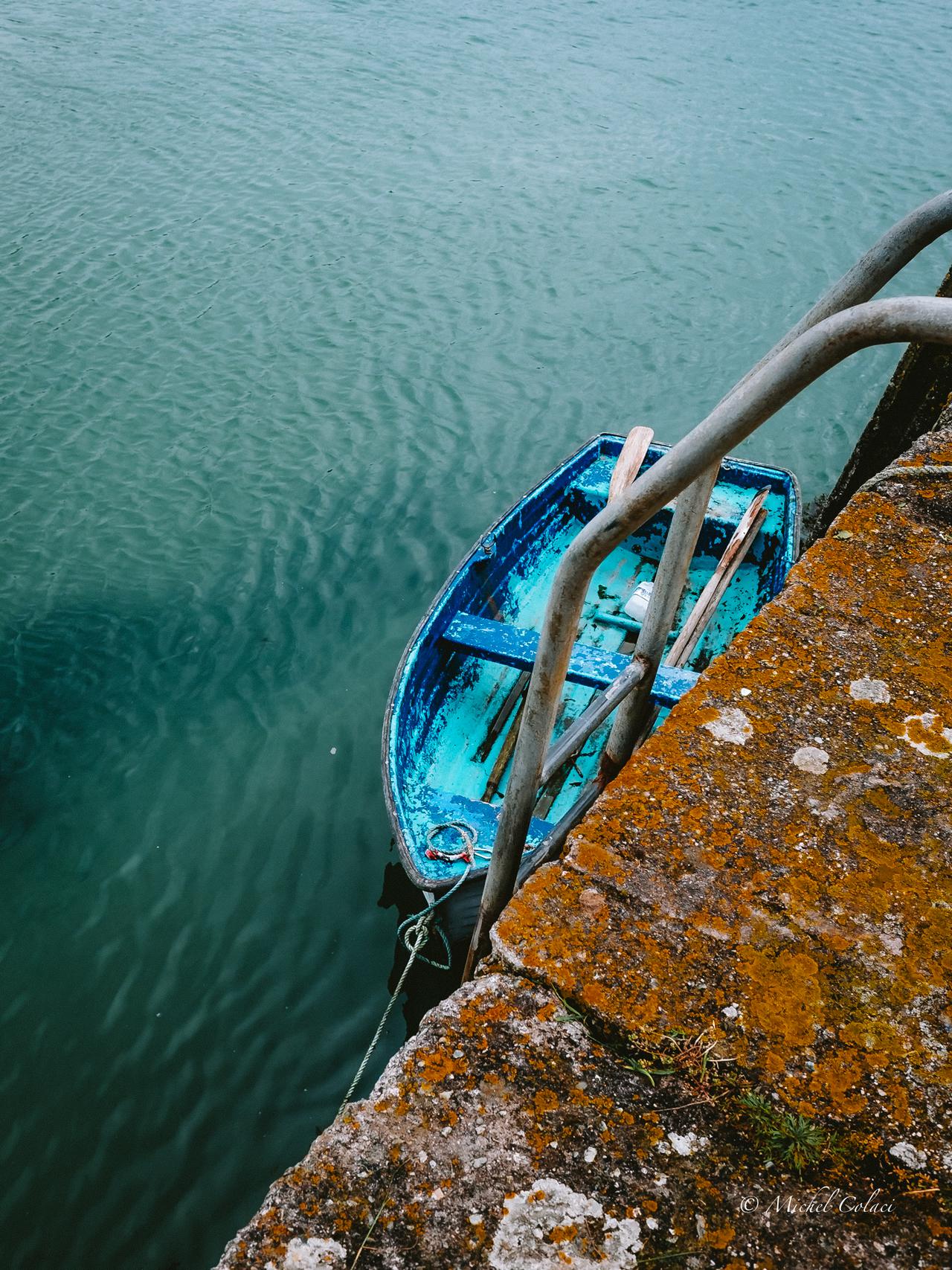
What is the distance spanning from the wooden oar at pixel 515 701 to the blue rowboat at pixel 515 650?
0.05 feet

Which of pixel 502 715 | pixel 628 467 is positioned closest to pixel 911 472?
pixel 502 715

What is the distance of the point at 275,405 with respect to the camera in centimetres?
1144

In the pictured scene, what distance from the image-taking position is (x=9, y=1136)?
5.18 metres

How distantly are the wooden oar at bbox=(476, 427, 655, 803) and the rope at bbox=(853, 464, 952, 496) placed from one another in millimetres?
2181

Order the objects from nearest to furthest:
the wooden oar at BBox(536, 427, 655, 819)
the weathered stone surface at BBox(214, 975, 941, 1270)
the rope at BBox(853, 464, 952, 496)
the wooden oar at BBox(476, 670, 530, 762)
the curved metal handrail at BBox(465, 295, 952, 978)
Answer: the weathered stone surface at BBox(214, 975, 941, 1270) < the curved metal handrail at BBox(465, 295, 952, 978) < the rope at BBox(853, 464, 952, 496) < the wooden oar at BBox(476, 670, 530, 762) < the wooden oar at BBox(536, 427, 655, 819)

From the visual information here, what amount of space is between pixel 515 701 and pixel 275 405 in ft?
21.8

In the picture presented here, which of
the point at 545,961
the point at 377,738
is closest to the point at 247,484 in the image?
the point at 377,738

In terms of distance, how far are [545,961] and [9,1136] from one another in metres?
5.06

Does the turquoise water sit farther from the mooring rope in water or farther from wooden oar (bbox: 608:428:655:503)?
wooden oar (bbox: 608:428:655:503)

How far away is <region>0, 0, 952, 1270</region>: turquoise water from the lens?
569 cm

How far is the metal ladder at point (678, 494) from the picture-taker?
1.78 metres

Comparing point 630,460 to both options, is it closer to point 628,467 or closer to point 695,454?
point 628,467

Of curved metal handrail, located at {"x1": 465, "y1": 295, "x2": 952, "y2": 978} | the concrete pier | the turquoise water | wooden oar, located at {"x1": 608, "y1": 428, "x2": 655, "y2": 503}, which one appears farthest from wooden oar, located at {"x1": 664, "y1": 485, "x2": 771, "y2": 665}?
the concrete pier

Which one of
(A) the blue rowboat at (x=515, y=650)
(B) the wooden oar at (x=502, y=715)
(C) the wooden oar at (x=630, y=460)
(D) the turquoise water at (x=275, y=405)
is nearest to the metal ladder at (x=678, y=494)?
(A) the blue rowboat at (x=515, y=650)
